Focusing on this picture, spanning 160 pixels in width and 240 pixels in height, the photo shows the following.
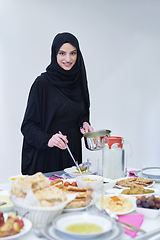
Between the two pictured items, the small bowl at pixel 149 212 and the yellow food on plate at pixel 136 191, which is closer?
the small bowl at pixel 149 212

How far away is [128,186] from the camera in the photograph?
1424mm

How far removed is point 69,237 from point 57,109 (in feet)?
4.54

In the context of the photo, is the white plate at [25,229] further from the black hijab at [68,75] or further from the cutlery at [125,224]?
the black hijab at [68,75]

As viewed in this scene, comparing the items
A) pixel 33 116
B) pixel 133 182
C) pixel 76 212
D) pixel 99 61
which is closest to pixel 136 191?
pixel 133 182

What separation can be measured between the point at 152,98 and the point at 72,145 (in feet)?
8.38

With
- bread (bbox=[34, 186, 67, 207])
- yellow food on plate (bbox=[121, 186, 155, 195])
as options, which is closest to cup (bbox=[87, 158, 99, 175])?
yellow food on plate (bbox=[121, 186, 155, 195])

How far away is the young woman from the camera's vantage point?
2.09 meters

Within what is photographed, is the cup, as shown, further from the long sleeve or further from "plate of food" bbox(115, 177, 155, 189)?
the long sleeve

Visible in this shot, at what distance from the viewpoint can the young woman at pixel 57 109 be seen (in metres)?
2.09

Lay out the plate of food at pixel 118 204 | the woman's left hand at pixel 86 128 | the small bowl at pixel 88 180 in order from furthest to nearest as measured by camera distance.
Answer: the woman's left hand at pixel 86 128 → the small bowl at pixel 88 180 → the plate of food at pixel 118 204

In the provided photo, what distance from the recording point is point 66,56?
2.08 m

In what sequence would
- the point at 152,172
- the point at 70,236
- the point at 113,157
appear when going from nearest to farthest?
the point at 70,236, the point at 113,157, the point at 152,172

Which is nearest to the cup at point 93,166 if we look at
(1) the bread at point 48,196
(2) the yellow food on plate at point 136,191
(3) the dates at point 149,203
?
(2) the yellow food on plate at point 136,191

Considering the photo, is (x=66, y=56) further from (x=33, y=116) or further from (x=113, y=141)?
(x=113, y=141)
